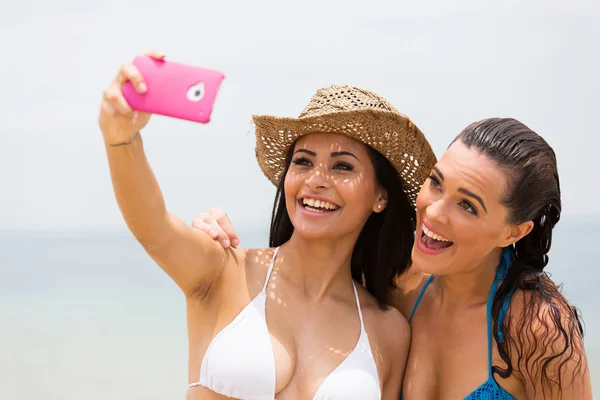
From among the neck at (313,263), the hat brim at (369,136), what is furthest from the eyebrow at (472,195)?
the neck at (313,263)

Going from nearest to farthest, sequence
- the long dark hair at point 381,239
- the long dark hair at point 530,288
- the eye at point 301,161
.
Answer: the long dark hair at point 530,288, the eye at point 301,161, the long dark hair at point 381,239

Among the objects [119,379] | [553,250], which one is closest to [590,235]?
[553,250]

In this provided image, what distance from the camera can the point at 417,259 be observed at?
278 centimetres

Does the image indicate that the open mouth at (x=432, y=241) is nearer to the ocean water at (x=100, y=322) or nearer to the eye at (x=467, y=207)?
the eye at (x=467, y=207)

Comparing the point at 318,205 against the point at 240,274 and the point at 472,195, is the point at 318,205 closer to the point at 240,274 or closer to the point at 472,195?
the point at 240,274

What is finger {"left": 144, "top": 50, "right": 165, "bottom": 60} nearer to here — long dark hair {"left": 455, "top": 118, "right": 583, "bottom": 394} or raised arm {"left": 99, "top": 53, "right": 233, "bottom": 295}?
raised arm {"left": 99, "top": 53, "right": 233, "bottom": 295}

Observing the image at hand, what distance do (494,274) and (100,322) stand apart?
30.6 feet

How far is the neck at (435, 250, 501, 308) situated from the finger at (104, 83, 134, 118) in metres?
1.41

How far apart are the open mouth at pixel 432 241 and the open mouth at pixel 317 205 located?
32 cm

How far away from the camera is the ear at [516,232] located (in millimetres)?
2682

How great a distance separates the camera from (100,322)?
37.2 feet

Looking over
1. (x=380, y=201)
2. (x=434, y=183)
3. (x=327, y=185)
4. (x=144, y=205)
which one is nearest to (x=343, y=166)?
(x=327, y=185)

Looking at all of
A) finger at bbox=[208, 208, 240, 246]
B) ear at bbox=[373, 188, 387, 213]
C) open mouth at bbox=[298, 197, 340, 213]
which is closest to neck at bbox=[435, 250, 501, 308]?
ear at bbox=[373, 188, 387, 213]

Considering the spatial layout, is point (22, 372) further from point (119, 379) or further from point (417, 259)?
point (417, 259)
